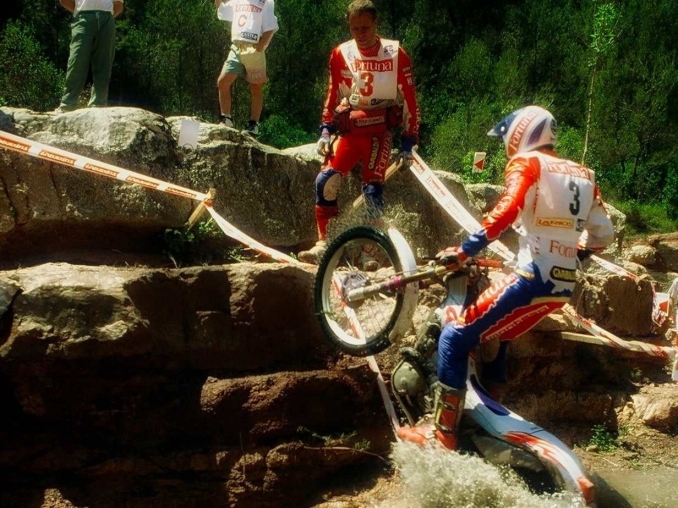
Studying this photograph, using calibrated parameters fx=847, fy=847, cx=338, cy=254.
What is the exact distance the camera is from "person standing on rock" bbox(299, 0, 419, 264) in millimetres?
6949

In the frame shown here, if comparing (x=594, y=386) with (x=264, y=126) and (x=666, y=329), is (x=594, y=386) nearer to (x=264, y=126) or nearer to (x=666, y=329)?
(x=666, y=329)

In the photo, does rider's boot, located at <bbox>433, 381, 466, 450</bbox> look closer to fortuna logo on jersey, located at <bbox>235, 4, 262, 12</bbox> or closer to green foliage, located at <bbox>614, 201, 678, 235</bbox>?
fortuna logo on jersey, located at <bbox>235, 4, 262, 12</bbox>

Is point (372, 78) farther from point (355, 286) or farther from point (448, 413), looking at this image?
point (448, 413)

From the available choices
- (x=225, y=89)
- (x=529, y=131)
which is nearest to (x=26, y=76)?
(x=225, y=89)

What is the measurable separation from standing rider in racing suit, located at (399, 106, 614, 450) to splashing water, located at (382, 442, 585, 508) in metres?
0.14

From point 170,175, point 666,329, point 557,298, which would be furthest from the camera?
point 666,329

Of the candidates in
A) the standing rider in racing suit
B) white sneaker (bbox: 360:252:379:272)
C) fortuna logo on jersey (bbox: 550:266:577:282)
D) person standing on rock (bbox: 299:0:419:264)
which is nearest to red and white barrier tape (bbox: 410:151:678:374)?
person standing on rock (bbox: 299:0:419:264)

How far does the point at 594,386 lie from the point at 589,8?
1940cm

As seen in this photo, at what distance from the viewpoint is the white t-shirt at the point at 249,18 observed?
812cm

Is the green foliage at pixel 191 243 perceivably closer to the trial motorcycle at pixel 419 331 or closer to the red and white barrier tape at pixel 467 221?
the trial motorcycle at pixel 419 331

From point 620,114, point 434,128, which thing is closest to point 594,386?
point 434,128

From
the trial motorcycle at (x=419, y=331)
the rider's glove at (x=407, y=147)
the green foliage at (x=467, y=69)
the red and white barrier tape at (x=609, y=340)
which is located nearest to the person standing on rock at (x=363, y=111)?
the rider's glove at (x=407, y=147)

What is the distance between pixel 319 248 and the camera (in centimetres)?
690

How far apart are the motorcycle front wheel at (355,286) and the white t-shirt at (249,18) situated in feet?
9.90
